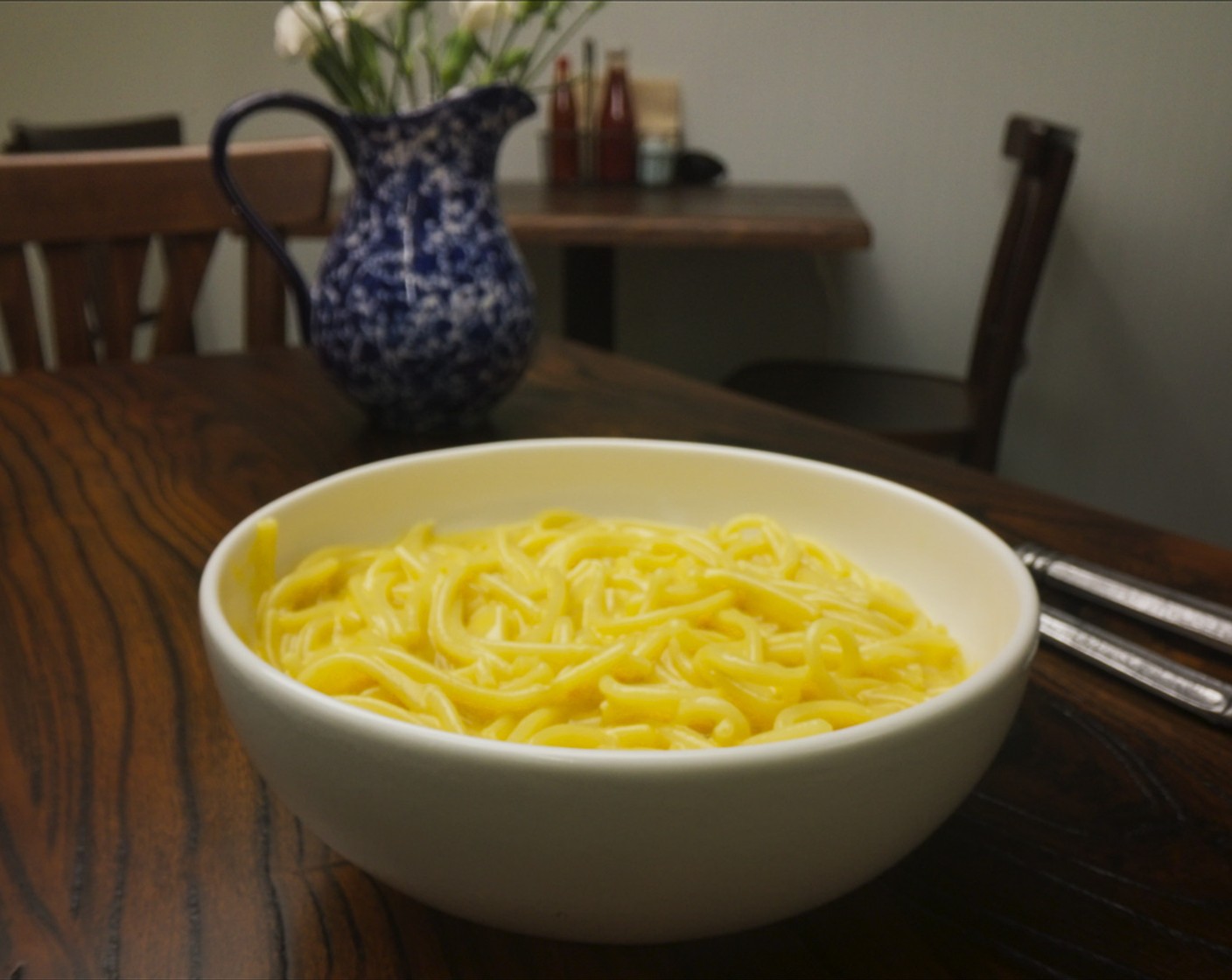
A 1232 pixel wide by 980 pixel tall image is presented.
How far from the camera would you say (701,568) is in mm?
451

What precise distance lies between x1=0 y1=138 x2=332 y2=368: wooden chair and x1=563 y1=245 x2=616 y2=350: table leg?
0.79 metres

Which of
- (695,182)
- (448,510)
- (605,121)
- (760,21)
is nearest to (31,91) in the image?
(605,121)

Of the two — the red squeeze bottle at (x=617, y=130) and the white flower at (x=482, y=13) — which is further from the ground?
the white flower at (x=482, y=13)

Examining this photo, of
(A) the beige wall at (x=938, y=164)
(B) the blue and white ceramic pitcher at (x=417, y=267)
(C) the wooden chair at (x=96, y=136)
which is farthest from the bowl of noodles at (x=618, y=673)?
(C) the wooden chair at (x=96, y=136)

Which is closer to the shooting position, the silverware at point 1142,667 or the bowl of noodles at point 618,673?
the bowl of noodles at point 618,673

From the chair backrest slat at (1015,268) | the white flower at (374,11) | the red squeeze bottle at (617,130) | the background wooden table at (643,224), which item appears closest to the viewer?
the white flower at (374,11)

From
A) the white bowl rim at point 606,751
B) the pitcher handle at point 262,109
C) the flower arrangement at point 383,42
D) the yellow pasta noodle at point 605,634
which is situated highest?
the flower arrangement at point 383,42

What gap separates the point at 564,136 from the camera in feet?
6.91

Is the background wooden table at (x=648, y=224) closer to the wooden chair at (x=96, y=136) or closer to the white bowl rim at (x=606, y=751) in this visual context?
the wooden chair at (x=96, y=136)

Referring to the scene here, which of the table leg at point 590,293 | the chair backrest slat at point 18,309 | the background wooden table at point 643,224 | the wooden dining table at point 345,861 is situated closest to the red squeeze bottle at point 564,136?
the background wooden table at point 643,224

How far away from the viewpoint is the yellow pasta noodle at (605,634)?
36 centimetres

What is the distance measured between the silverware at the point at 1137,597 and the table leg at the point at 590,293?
159cm

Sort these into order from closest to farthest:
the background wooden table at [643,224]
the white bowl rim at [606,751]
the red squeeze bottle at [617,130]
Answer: the white bowl rim at [606,751]
the background wooden table at [643,224]
the red squeeze bottle at [617,130]

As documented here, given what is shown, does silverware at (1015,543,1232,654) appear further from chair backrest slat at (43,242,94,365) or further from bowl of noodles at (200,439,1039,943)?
chair backrest slat at (43,242,94,365)
